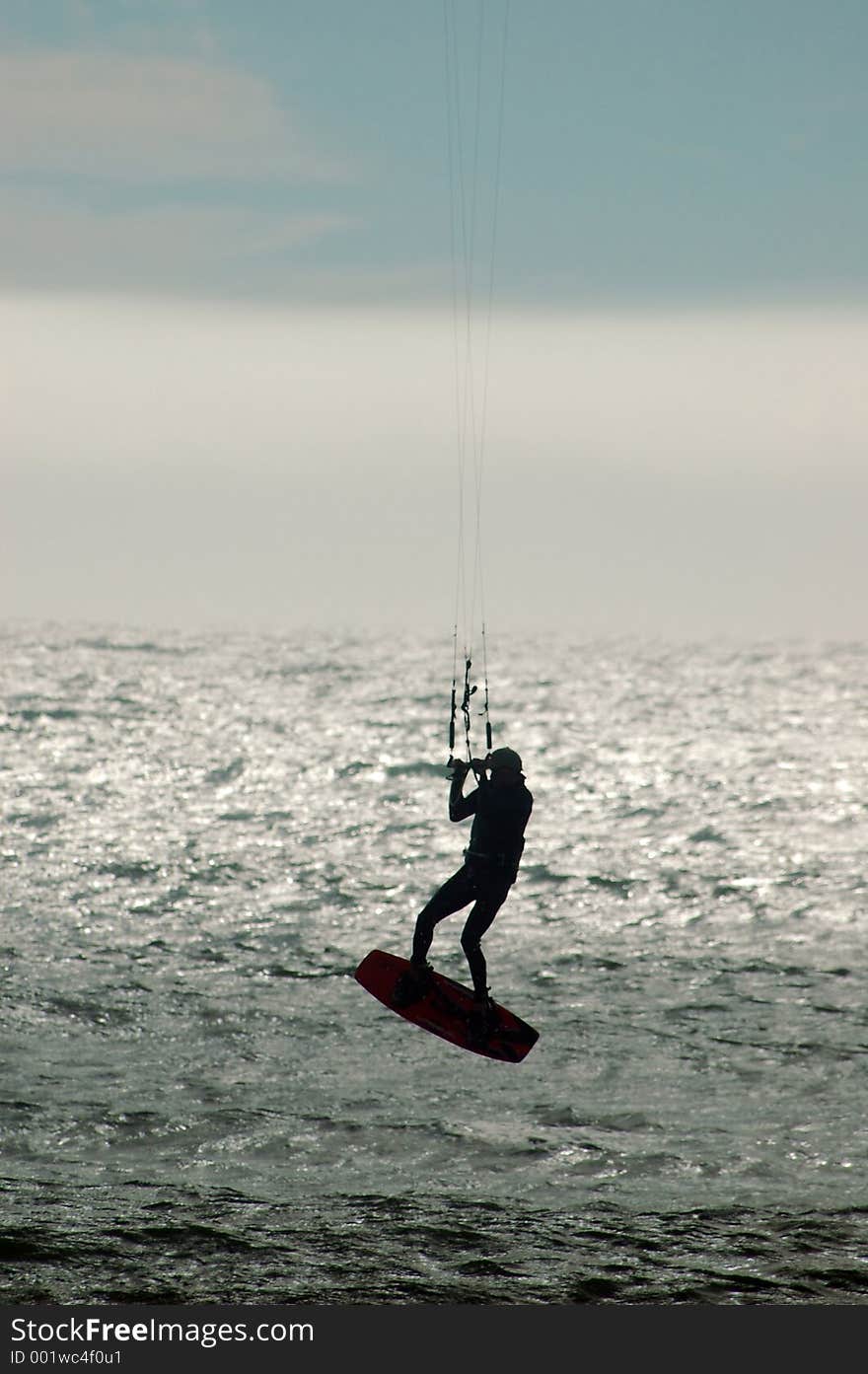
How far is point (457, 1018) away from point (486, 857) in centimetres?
269

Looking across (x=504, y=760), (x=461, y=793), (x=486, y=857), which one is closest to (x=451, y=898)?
(x=486, y=857)

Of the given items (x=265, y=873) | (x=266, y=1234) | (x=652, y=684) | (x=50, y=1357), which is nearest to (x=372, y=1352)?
(x=50, y=1357)

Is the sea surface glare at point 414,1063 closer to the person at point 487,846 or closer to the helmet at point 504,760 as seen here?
the person at point 487,846

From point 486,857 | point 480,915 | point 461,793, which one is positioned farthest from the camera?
point 480,915

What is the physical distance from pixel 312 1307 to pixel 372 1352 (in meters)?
1.55

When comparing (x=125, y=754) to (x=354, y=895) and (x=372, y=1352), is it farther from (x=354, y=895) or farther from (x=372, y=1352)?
(x=372, y=1352)

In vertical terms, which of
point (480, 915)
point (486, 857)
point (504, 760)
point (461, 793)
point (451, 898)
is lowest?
point (480, 915)

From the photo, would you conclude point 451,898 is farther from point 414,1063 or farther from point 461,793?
point 414,1063

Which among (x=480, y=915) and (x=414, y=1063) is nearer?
(x=480, y=915)

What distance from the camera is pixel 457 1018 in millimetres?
16375

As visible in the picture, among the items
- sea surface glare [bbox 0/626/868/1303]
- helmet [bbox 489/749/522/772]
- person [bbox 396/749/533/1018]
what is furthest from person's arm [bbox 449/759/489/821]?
sea surface glare [bbox 0/626/868/1303]

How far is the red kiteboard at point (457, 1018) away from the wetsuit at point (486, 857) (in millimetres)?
1470

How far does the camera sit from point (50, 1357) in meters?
10.6

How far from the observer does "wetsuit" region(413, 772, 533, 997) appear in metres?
14.6
